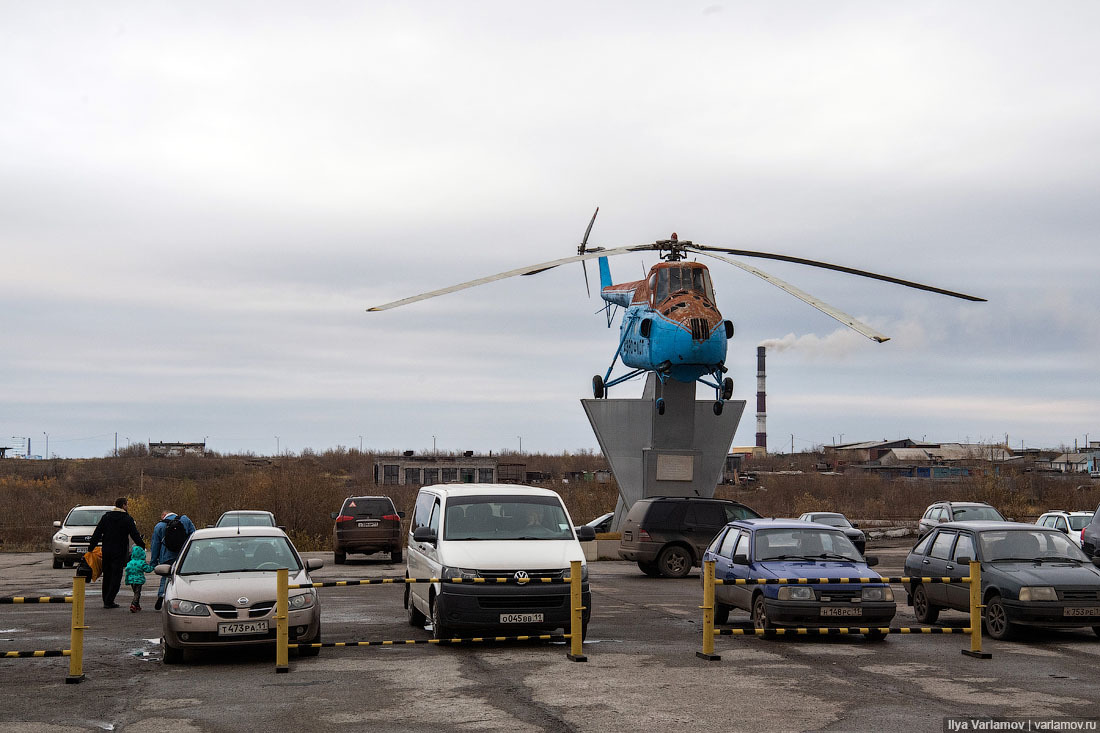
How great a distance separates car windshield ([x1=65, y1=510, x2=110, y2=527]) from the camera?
1196 inches

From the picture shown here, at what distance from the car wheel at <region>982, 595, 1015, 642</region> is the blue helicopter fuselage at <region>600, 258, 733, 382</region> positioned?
17153 mm

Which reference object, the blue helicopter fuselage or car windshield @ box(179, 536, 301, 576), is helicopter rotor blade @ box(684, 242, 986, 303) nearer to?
the blue helicopter fuselage

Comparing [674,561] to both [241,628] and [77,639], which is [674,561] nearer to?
[241,628]

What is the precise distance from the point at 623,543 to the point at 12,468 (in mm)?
119719

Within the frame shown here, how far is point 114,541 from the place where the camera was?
59.3 ft

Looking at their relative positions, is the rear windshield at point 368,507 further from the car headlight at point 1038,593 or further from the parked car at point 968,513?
the car headlight at point 1038,593

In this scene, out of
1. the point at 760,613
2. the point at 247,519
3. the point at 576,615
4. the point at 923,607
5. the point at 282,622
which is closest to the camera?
the point at 282,622

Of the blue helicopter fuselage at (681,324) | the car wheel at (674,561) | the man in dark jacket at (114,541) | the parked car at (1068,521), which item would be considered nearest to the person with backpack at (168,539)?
the man in dark jacket at (114,541)

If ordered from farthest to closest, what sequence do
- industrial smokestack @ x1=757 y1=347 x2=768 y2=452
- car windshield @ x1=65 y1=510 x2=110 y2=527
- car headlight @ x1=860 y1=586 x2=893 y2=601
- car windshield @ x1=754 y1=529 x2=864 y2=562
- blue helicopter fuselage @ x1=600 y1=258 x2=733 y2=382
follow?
1. industrial smokestack @ x1=757 y1=347 x2=768 y2=452
2. blue helicopter fuselage @ x1=600 y1=258 x2=733 y2=382
3. car windshield @ x1=65 y1=510 x2=110 y2=527
4. car windshield @ x1=754 y1=529 x2=864 y2=562
5. car headlight @ x1=860 y1=586 x2=893 y2=601

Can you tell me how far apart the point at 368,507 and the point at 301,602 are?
1837 centimetres

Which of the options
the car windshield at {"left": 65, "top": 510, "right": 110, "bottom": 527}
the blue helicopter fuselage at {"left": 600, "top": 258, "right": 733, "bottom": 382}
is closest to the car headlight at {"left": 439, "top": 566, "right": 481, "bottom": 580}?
the blue helicopter fuselage at {"left": 600, "top": 258, "right": 733, "bottom": 382}

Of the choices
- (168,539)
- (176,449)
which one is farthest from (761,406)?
(168,539)

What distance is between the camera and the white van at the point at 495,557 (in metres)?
13.6

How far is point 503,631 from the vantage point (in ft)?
45.9
